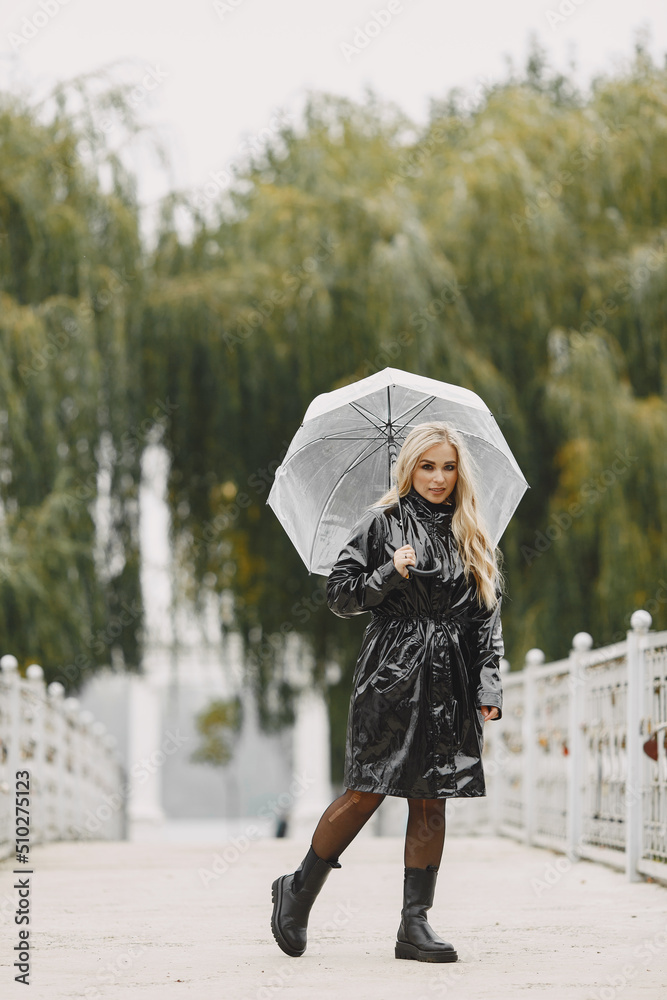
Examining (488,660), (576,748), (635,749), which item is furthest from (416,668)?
(576,748)

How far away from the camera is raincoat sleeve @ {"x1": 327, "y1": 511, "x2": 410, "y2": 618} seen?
11.7 feet

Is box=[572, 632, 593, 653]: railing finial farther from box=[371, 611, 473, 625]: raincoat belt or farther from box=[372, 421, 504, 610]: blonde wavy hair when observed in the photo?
box=[371, 611, 473, 625]: raincoat belt

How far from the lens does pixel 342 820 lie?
3.56m

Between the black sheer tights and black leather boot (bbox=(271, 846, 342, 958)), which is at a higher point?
the black sheer tights

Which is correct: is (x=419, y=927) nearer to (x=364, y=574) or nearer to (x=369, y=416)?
(x=364, y=574)

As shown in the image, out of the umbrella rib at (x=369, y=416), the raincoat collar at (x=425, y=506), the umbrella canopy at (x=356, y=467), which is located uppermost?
the umbrella rib at (x=369, y=416)

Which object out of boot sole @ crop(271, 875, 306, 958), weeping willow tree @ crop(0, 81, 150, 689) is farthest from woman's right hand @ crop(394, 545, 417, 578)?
weeping willow tree @ crop(0, 81, 150, 689)

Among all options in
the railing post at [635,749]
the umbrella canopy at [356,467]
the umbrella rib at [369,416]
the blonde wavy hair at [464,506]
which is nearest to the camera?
the blonde wavy hair at [464,506]

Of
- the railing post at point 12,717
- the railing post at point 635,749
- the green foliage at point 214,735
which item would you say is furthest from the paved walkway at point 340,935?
the green foliage at point 214,735

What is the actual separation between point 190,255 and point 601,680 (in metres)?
7.64

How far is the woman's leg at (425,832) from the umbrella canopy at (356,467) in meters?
1.01

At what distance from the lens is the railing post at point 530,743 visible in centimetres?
830

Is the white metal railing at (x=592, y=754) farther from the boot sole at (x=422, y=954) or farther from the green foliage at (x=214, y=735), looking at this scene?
the green foliage at (x=214, y=735)

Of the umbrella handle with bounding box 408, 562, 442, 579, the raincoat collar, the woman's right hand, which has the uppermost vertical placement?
the raincoat collar
